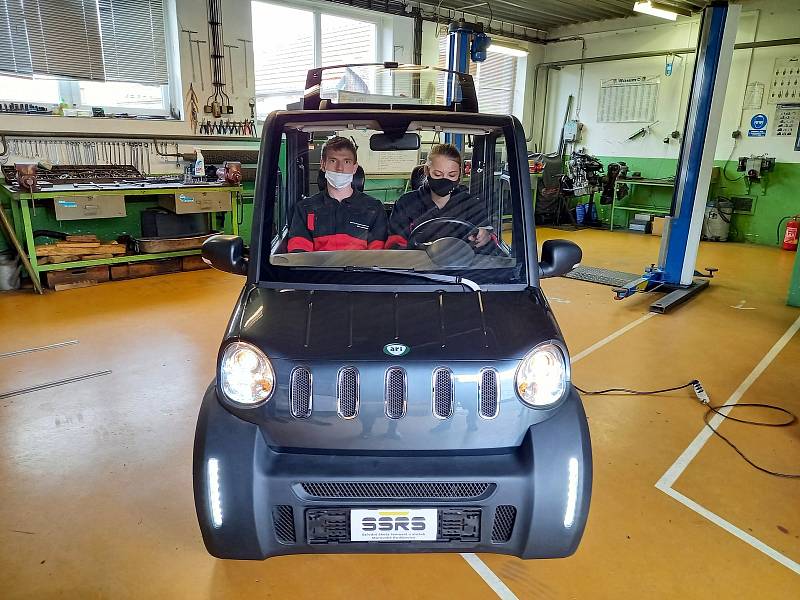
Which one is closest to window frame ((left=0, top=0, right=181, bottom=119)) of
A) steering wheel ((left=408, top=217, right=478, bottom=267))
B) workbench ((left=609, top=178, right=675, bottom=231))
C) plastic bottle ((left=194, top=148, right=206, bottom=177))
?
plastic bottle ((left=194, top=148, right=206, bottom=177))

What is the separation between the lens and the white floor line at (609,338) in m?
3.93

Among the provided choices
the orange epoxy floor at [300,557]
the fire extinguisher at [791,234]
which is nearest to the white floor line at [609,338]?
the orange epoxy floor at [300,557]

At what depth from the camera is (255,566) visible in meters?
1.86

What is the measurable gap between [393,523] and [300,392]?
0.43 metres

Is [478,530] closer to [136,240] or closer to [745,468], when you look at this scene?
[745,468]

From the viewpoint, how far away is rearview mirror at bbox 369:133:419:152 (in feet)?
Result: 6.59

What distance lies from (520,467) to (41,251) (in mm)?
5541

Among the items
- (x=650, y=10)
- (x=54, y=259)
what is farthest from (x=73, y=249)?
(x=650, y=10)

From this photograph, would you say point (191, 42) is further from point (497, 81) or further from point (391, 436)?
point (391, 436)

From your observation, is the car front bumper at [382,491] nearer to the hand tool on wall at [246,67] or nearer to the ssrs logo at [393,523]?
the ssrs logo at [393,523]

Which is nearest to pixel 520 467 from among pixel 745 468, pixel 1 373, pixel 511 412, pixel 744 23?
pixel 511 412

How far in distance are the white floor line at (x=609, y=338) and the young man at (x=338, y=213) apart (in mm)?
2277

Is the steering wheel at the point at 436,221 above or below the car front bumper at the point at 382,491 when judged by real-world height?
above

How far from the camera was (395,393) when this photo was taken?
1474 millimetres
